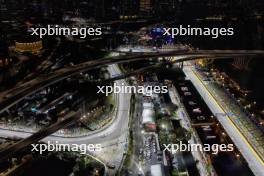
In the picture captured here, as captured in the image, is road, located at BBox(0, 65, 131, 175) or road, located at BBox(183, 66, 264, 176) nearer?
road, located at BBox(183, 66, 264, 176)

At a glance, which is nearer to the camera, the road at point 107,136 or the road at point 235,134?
the road at point 235,134

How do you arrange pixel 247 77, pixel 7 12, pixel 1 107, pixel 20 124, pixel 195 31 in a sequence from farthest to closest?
1. pixel 7 12
2. pixel 195 31
3. pixel 247 77
4. pixel 20 124
5. pixel 1 107

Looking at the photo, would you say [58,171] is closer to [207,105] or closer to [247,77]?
[207,105]

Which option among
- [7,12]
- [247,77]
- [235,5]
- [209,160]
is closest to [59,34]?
[7,12]

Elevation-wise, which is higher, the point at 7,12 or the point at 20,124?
the point at 7,12

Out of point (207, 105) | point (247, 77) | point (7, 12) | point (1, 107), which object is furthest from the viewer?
point (7, 12)

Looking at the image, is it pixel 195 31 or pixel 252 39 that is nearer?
pixel 252 39

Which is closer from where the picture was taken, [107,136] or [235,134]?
[107,136]

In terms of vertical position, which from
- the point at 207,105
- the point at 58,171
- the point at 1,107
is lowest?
the point at 58,171
